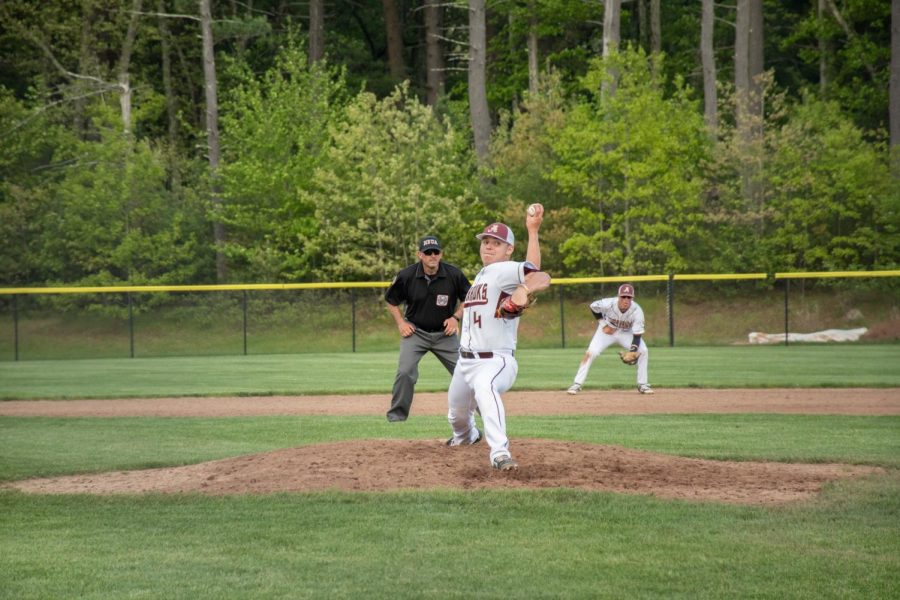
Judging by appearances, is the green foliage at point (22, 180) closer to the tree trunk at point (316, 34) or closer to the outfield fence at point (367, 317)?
the outfield fence at point (367, 317)

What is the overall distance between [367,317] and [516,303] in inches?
1008

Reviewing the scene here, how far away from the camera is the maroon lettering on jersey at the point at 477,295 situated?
8.88 meters

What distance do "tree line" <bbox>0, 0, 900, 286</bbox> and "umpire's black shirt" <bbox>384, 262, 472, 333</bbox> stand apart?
22982 mm

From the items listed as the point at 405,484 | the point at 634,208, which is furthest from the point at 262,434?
the point at 634,208

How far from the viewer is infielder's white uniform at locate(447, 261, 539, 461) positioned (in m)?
8.81

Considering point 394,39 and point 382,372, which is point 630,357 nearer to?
point 382,372

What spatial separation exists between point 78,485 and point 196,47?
4461 cm

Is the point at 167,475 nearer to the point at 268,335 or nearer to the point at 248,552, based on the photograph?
the point at 248,552

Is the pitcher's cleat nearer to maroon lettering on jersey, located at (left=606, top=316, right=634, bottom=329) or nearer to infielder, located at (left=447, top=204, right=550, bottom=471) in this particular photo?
infielder, located at (left=447, top=204, right=550, bottom=471)

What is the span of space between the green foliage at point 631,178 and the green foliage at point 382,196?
12.7ft

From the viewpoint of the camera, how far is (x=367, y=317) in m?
33.5

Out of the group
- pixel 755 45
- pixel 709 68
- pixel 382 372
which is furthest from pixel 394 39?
pixel 382 372

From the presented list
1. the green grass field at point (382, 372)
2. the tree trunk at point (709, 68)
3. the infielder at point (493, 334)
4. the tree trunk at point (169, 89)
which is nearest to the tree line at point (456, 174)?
the tree trunk at point (709, 68)

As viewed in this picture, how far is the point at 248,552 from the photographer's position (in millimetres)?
6766
